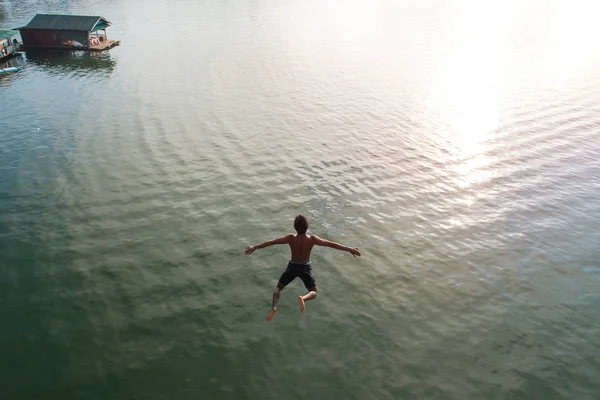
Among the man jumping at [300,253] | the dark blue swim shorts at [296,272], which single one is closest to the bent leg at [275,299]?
the man jumping at [300,253]

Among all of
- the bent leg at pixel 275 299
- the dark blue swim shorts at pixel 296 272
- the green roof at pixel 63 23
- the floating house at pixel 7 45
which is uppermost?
the green roof at pixel 63 23

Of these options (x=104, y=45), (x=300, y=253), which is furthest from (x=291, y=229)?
(x=104, y=45)

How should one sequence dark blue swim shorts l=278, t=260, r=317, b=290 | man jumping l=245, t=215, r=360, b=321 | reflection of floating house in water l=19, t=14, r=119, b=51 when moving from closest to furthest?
man jumping l=245, t=215, r=360, b=321 < dark blue swim shorts l=278, t=260, r=317, b=290 < reflection of floating house in water l=19, t=14, r=119, b=51

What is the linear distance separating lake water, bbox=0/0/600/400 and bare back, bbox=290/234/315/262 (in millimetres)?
3937

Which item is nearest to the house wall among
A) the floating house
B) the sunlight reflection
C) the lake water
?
the floating house

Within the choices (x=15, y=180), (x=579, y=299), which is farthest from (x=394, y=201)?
(x=15, y=180)

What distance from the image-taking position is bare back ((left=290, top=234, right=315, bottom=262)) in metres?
15.5

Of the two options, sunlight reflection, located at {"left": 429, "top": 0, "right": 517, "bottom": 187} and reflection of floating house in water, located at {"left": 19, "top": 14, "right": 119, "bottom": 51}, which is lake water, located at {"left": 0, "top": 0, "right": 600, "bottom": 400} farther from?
reflection of floating house in water, located at {"left": 19, "top": 14, "right": 119, "bottom": 51}

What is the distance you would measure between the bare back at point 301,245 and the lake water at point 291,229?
3937mm

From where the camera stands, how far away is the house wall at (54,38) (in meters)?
71.3

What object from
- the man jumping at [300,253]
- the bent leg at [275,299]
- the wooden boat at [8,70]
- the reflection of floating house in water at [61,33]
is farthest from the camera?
the reflection of floating house in water at [61,33]

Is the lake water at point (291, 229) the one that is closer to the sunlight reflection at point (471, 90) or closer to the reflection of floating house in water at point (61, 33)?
the sunlight reflection at point (471, 90)

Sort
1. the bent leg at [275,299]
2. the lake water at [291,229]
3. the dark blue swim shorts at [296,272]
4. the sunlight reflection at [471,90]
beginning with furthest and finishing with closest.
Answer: the sunlight reflection at [471,90], the lake water at [291,229], the dark blue swim shorts at [296,272], the bent leg at [275,299]

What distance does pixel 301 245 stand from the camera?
15.6 m
